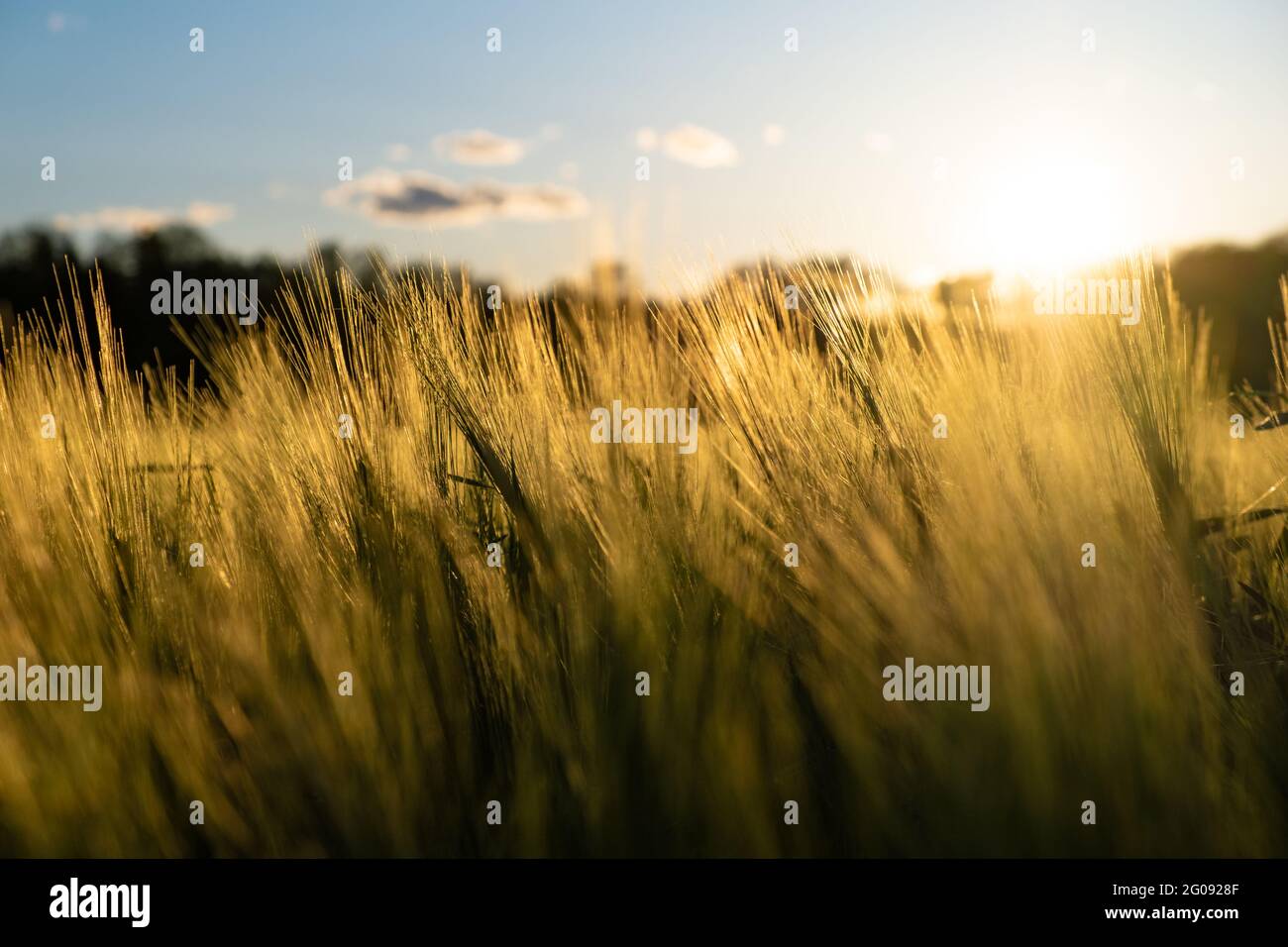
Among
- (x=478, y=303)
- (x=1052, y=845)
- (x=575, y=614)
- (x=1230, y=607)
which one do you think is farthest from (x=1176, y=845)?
(x=478, y=303)

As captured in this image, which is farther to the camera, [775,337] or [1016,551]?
[775,337]

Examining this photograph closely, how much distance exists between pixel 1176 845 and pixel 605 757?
930 millimetres

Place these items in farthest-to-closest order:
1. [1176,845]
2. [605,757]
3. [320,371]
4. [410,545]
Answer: [320,371], [410,545], [605,757], [1176,845]

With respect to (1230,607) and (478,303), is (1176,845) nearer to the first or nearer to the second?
(1230,607)

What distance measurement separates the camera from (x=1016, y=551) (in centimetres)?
154

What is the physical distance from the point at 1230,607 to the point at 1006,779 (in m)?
0.56

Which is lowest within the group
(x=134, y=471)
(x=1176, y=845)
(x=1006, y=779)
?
(x=1176, y=845)

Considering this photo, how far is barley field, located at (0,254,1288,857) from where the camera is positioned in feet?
4.91

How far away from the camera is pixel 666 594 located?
1.75 m

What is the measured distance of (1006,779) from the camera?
147 centimetres

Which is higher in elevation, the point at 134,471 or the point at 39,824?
the point at 134,471

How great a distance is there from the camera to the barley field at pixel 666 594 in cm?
150

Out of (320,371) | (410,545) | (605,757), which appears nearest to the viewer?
(605,757)

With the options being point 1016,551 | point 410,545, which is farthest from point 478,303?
point 1016,551
